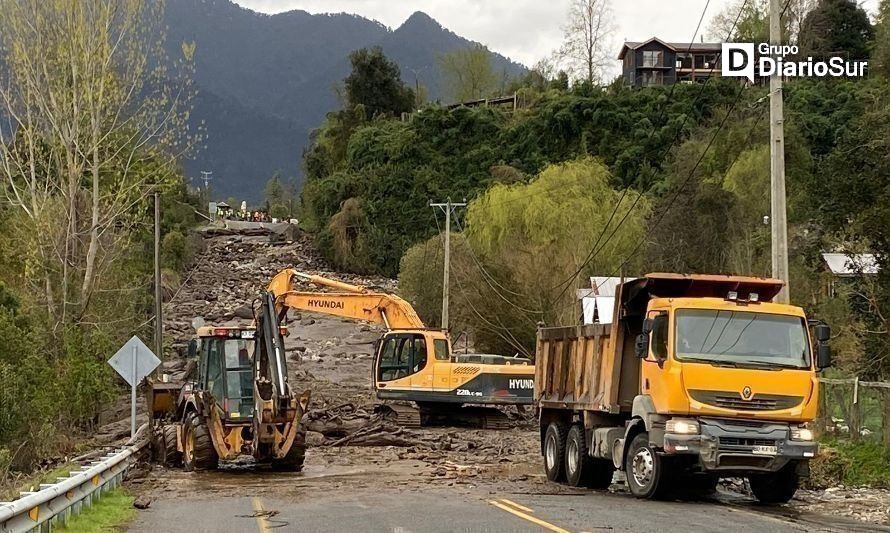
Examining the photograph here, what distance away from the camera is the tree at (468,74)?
404ft

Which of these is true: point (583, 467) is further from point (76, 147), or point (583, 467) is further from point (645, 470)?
point (76, 147)

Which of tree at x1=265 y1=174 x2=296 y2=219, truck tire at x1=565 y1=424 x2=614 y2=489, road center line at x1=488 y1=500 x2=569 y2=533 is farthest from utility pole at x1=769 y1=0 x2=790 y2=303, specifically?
tree at x1=265 y1=174 x2=296 y2=219

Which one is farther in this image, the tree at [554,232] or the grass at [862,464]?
the tree at [554,232]

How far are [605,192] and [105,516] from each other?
135ft

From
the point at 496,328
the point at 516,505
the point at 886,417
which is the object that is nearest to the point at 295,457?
the point at 516,505

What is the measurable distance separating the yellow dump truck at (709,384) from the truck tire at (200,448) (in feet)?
28.5

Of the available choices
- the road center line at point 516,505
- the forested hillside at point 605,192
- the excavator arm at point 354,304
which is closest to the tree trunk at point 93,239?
the excavator arm at point 354,304

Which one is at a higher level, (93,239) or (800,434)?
(93,239)

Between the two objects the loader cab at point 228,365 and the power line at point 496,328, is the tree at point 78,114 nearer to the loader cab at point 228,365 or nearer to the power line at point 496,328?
the loader cab at point 228,365

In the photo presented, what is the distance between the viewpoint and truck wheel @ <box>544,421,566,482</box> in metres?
21.2

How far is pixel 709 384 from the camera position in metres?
16.5

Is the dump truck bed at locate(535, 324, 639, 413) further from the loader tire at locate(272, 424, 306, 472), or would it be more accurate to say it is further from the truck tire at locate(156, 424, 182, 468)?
the truck tire at locate(156, 424, 182, 468)

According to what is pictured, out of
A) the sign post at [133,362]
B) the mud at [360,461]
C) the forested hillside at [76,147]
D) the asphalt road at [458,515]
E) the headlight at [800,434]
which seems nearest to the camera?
the asphalt road at [458,515]

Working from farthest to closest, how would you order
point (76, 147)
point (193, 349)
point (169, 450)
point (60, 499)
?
point (76, 147) < point (169, 450) < point (193, 349) < point (60, 499)
